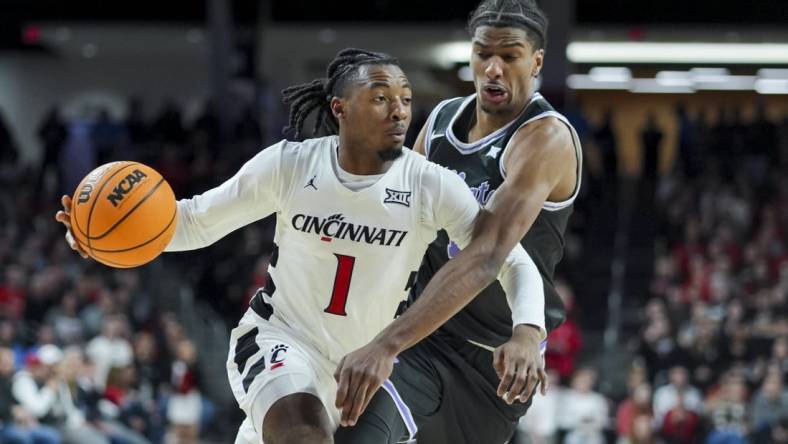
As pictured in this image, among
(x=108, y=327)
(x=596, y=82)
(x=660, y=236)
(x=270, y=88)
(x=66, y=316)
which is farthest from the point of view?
(x=596, y=82)

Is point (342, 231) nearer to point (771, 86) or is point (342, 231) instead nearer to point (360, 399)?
point (360, 399)

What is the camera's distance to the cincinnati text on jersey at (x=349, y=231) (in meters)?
4.12

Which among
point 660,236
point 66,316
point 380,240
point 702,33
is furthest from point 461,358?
point 702,33

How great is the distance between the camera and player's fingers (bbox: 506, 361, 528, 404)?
3812 millimetres

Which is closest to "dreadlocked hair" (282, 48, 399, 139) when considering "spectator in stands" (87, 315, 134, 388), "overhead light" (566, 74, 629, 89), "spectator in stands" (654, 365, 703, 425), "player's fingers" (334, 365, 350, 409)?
"player's fingers" (334, 365, 350, 409)

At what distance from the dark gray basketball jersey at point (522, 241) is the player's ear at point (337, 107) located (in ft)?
2.13

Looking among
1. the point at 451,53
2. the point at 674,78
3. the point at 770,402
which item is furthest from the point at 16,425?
the point at 674,78

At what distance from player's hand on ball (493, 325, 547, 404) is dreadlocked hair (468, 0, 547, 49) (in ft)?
4.07

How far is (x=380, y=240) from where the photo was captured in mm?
4141

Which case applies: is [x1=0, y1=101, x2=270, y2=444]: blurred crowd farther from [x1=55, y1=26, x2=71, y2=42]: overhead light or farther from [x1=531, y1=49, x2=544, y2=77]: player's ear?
[x1=531, y1=49, x2=544, y2=77]: player's ear

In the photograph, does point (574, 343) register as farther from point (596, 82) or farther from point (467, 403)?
point (596, 82)

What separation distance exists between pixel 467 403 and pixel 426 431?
22cm

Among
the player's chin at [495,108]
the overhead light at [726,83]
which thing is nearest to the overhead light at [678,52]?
the overhead light at [726,83]

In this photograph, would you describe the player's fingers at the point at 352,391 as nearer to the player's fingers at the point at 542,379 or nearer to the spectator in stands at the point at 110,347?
the player's fingers at the point at 542,379
